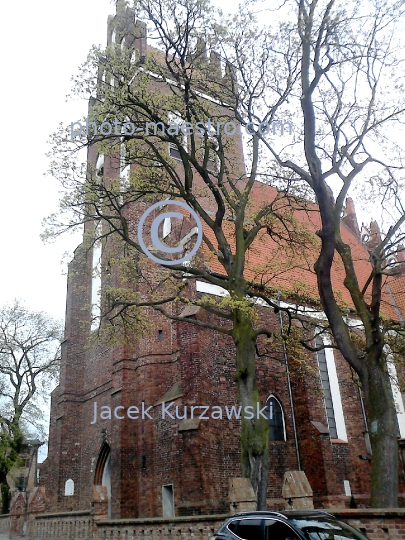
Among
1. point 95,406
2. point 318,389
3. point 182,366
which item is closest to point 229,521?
point 182,366

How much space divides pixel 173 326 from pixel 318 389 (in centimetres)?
483

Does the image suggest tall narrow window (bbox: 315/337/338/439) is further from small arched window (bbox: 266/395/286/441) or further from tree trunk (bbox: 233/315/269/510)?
tree trunk (bbox: 233/315/269/510)

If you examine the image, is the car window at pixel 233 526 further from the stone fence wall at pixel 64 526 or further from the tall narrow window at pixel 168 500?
the tall narrow window at pixel 168 500

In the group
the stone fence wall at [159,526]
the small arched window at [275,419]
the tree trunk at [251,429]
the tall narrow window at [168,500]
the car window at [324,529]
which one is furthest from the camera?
the small arched window at [275,419]

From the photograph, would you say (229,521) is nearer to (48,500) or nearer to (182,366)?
(182,366)

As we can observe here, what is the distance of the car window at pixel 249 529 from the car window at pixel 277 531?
0.14 metres

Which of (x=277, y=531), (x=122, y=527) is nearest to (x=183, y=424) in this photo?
(x=122, y=527)

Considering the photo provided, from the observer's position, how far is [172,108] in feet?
38.3

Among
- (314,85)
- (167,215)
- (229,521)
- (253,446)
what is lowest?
(229,521)

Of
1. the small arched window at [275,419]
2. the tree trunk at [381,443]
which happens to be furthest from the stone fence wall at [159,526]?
the small arched window at [275,419]

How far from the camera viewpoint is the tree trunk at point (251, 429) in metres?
9.40

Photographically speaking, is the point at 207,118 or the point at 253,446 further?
the point at 207,118

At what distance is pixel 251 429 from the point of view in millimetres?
9711

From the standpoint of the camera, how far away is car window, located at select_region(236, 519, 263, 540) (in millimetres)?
6266
